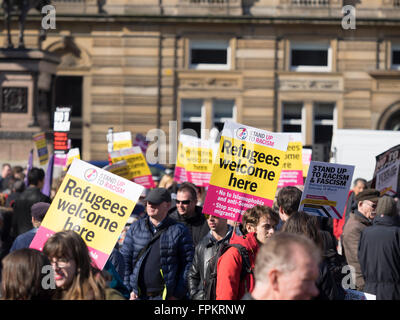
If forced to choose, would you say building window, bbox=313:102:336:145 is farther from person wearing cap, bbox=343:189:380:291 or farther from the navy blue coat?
the navy blue coat

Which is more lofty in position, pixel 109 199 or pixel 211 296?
pixel 109 199

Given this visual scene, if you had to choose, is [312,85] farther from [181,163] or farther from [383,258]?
[383,258]

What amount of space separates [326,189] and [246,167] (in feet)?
2.78

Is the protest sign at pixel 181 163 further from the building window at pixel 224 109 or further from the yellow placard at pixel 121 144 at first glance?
the building window at pixel 224 109

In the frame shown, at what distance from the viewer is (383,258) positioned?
8344 mm

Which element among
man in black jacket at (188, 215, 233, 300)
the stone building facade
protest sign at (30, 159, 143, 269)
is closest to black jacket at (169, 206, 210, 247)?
man in black jacket at (188, 215, 233, 300)

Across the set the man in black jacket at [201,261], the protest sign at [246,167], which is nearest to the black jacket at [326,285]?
the man in black jacket at [201,261]

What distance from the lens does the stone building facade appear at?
32156 mm

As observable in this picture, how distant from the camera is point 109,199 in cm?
629

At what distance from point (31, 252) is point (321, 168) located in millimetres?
4389

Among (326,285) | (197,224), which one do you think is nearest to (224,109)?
(197,224)
